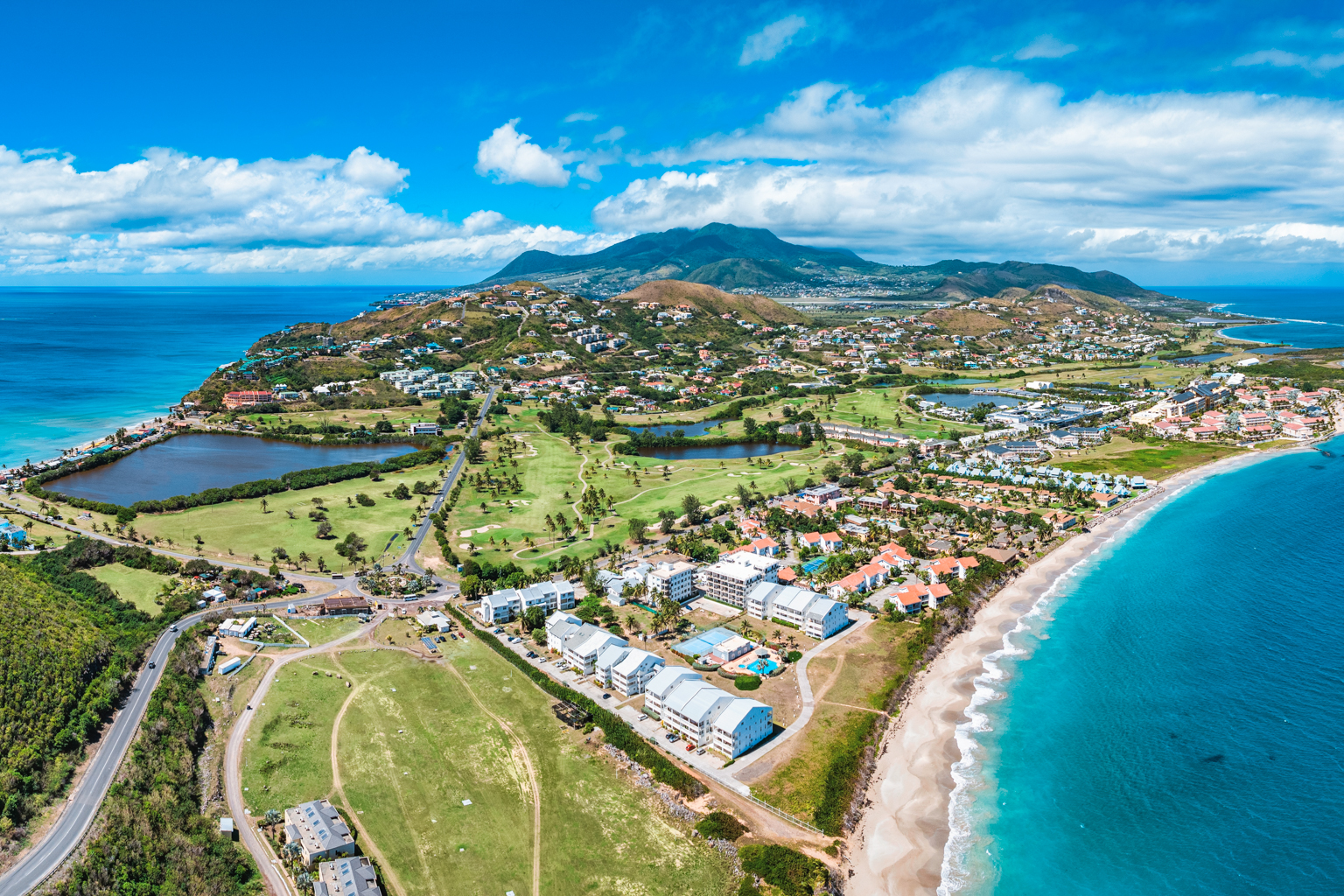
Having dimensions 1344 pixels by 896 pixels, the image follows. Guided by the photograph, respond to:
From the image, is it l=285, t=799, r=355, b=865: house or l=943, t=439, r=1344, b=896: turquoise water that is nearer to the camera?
l=285, t=799, r=355, b=865: house

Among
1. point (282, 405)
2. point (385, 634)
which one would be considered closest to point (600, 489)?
point (385, 634)

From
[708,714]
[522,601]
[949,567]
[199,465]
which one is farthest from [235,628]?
[199,465]

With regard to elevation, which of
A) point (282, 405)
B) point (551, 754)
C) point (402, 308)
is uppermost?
point (402, 308)

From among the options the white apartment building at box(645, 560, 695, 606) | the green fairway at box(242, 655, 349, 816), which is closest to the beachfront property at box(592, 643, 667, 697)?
the white apartment building at box(645, 560, 695, 606)

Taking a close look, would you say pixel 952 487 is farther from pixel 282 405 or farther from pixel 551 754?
pixel 282 405

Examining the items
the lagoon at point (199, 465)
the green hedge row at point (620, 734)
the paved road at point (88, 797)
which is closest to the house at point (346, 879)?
the paved road at point (88, 797)

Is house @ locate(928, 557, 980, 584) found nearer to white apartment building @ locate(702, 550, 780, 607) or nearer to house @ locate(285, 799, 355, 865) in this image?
white apartment building @ locate(702, 550, 780, 607)

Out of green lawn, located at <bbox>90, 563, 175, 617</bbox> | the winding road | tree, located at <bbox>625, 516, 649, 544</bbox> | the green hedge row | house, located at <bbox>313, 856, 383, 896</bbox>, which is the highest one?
green lawn, located at <bbox>90, 563, 175, 617</bbox>
